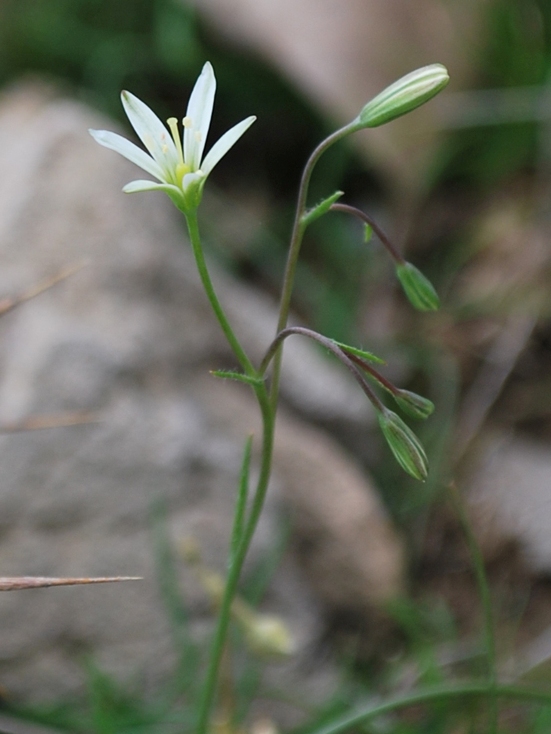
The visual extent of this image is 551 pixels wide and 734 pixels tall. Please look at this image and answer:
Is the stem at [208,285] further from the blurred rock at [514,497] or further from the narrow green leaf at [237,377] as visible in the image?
the blurred rock at [514,497]

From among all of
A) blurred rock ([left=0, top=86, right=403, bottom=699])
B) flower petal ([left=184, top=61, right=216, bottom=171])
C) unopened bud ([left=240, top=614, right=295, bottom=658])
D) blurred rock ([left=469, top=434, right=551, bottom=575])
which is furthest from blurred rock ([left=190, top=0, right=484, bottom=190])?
flower petal ([left=184, top=61, right=216, bottom=171])

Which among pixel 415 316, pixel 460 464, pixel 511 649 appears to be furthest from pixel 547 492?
pixel 415 316

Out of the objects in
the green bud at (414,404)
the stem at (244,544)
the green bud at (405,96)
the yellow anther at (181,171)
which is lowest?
the stem at (244,544)

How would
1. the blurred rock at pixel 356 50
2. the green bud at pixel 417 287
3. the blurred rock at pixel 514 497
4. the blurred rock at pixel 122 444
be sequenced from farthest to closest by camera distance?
the blurred rock at pixel 356 50 → the blurred rock at pixel 514 497 → the blurred rock at pixel 122 444 → the green bud at pixel 417 287

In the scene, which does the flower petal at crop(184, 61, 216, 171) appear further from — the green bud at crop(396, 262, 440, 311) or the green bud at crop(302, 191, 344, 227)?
the green bud at crop(396, 262, 440, 311)

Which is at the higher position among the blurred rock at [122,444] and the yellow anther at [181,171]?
the yellow anther at [181,171]

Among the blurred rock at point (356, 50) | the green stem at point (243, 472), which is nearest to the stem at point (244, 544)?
the green stem at point (243, 472)

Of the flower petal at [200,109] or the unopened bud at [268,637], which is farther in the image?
the unopened bud at [268,637]

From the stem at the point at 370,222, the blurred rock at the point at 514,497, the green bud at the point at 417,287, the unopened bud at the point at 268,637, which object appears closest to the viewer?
the stem at the point at 370,222
